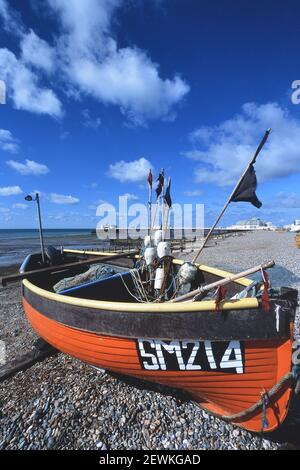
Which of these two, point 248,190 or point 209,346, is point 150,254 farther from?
point 209,346

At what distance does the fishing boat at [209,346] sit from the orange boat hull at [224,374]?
12 millimetres

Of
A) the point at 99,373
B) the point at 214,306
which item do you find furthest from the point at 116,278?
the point at 214,306

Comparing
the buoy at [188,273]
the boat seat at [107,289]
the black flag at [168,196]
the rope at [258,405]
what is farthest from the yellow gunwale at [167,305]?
the black flag at [168,196]

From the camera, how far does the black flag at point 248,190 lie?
418 centimetres

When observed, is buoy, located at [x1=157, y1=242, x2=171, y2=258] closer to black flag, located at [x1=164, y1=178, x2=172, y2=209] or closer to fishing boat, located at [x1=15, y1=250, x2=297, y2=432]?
black flag, located at [x1=164, y1=178, x2=172, y2=209]

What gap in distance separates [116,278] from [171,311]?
3479 millimetres

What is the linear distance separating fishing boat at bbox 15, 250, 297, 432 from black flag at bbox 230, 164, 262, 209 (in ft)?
5.38

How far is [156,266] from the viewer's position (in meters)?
6.00

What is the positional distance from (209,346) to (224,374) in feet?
1.63

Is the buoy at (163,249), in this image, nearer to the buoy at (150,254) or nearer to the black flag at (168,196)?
the buoy at (150,254)

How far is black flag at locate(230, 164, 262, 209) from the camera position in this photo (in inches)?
164

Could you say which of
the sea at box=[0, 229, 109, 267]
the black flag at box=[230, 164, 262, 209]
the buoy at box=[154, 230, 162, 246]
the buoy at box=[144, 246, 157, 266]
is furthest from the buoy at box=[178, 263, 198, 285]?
the sea at box=[0, 229, 109, 267]

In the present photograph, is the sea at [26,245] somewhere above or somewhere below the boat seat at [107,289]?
below

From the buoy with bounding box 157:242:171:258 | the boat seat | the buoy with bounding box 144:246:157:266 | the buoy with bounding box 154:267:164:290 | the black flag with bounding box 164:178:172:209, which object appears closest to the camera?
the buoy with bounding box 157:242:171:258
